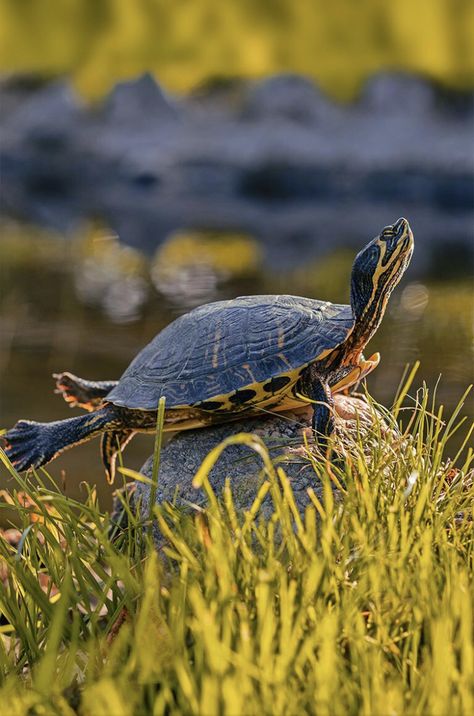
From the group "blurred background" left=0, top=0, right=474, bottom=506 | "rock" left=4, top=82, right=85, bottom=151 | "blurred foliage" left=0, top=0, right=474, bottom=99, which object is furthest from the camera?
"blurred foliage" left=0, top=0, right=474, bottom=99

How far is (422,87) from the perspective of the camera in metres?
18.8

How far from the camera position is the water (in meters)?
5.59

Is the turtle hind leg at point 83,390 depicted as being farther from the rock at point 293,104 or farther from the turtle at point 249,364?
the rock at point 293,104

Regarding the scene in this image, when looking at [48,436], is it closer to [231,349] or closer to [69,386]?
[69,386]

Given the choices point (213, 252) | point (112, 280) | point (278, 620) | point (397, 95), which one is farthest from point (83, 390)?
point (397, 95)

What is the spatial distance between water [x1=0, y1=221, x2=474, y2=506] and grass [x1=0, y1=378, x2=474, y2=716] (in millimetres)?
1782

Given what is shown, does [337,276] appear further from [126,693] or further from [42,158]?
[42,158]

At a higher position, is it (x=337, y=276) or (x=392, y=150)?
(x=392, y=150)

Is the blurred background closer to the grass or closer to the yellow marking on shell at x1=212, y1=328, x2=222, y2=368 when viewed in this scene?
the yellow marking on shell at x1=212, y1=328, x2=222, y2=368

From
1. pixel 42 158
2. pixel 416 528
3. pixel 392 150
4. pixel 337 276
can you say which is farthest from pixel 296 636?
pixel 42 158

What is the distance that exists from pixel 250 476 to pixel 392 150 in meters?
16.1

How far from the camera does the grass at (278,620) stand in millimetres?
1425

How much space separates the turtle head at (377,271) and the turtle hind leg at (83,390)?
0.87 m

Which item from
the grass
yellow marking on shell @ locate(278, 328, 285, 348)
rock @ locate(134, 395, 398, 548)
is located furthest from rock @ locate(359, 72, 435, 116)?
the grass
